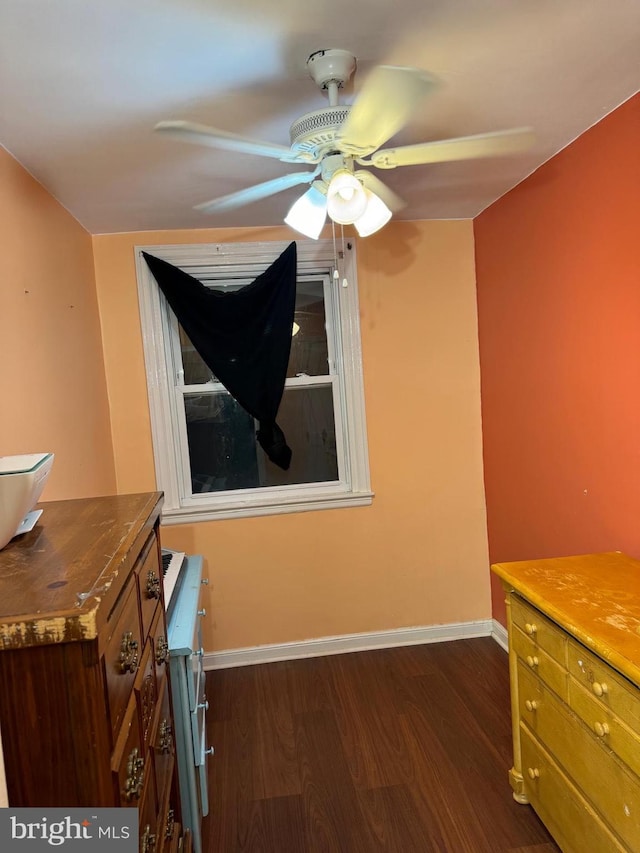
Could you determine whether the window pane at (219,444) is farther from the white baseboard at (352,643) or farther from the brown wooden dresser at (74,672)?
the brown wooden dresser at (74,672)

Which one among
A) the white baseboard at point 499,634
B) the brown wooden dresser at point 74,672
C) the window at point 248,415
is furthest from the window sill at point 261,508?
the brown wooden dresser at point 74,672

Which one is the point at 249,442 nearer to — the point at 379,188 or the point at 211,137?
the point at 379,188

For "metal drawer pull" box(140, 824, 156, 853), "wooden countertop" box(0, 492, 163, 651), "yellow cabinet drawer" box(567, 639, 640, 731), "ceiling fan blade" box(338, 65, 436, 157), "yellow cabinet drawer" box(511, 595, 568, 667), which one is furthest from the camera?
"yellow cabinet drawer" box(511, 595, 568, 667)

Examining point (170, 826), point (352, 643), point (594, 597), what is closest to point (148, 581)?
point (170, 826)

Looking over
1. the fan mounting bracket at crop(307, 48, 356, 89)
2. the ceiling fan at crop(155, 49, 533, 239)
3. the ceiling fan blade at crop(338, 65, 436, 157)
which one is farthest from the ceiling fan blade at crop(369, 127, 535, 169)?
the fan mounting bracket at crop(307, 48, 356, 89)

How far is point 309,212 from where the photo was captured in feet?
5.79

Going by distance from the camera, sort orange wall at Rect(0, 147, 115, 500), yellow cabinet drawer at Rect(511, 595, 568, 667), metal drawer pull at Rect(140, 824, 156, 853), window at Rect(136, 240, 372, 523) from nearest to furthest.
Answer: metal drawer pull at Rect(140, 824, 156, 853) → yellow cabinet drawer at Rect(511, 595, 568, 667) → orange wall at Rect(0, 147, 115, 500) → window at Rect(136, 240, 372, 523)

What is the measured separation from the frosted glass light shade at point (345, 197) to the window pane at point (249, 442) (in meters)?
1.60

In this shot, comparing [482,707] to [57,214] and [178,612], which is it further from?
[57,214]

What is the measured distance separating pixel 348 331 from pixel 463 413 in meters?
0.81

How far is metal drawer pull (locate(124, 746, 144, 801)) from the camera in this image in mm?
891

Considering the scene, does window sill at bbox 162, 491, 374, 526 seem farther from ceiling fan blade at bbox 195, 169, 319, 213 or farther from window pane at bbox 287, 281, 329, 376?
ceiling fan blade at bbox 195, 169, 319, 213

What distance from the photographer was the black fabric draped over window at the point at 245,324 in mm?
2801

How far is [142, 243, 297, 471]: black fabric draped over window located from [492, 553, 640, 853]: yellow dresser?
1.53 meters
